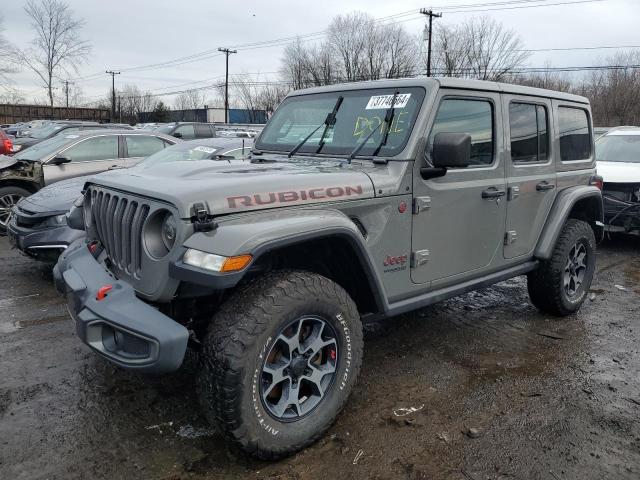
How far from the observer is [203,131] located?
20078mm

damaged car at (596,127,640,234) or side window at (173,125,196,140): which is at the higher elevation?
side window at (173,125,196,140)

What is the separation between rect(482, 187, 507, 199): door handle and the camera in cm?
383

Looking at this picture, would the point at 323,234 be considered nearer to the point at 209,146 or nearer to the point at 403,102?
the point at 403,102

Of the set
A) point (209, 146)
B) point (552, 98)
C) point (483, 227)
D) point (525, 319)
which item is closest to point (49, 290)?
point (209, 146)

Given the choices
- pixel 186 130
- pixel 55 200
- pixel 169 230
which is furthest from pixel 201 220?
pixel 186 130

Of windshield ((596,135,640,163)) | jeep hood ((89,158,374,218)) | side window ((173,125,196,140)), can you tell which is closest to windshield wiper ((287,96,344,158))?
jeep hood ((89,158,374,218))

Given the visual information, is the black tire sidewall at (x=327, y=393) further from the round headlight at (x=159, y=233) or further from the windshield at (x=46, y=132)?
the windshield at (x=46, y=132)

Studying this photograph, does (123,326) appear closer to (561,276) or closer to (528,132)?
(528,132)

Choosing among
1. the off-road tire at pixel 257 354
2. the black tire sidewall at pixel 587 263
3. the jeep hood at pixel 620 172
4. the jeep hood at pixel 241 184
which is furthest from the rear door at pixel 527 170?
the jeep hood at pixel 620 172

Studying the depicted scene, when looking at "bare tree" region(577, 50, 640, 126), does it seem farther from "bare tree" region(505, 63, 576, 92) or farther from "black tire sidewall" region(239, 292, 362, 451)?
"black tire sidewall" region(239, 292, 362, 451)

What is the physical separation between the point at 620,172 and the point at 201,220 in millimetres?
7646

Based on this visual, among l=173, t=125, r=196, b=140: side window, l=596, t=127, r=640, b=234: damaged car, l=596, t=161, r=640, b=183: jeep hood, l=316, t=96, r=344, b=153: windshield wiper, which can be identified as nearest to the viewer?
l=316, t=96, r=344, b=153: windshield wiper

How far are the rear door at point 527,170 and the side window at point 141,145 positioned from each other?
650cm

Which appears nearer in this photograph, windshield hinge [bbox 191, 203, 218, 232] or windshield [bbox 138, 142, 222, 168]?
windshield hinge [bbox 191, 203, 218, 232]
